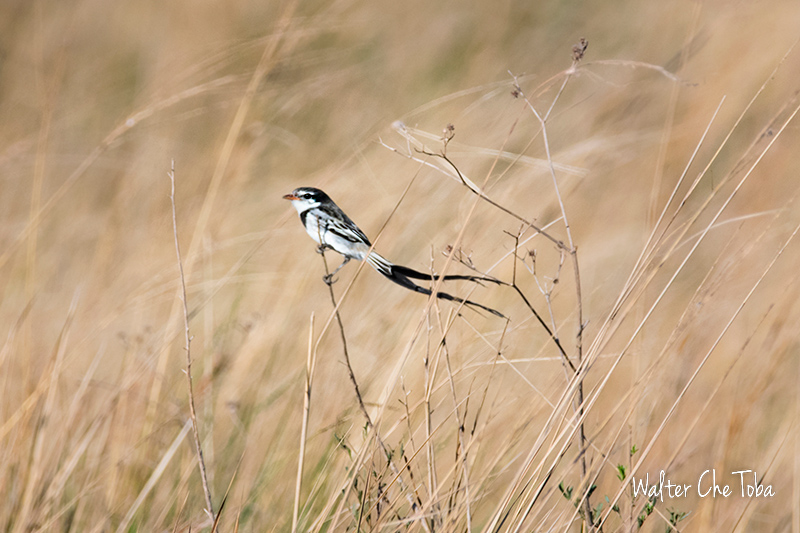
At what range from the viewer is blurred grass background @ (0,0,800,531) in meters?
2.44

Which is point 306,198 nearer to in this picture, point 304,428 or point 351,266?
point 351,266

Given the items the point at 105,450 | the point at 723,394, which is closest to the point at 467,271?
the point at 723,394

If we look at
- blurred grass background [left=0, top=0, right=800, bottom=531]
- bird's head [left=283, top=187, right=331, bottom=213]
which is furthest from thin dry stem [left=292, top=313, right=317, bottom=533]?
bird's head [left=283, top=187, right=331, bottom=213]

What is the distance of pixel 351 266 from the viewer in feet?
14.0

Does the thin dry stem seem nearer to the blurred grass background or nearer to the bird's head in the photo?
the blurred grass background

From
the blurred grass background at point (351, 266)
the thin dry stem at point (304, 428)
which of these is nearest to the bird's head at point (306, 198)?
the blurred grass background at point (351, 266)

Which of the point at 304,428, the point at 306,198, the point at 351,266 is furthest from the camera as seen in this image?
the point at 351,266

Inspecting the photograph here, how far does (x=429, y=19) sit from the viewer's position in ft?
24.2

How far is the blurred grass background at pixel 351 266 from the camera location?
244 cm

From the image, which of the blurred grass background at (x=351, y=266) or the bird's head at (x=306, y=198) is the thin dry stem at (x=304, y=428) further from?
the bird's head at (x=306, y=198)

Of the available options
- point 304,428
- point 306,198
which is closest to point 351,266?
point 306,198

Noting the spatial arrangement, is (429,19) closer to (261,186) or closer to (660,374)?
(261,186)

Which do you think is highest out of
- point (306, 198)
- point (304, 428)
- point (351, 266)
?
point (351, 266)

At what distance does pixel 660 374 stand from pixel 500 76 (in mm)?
4714
